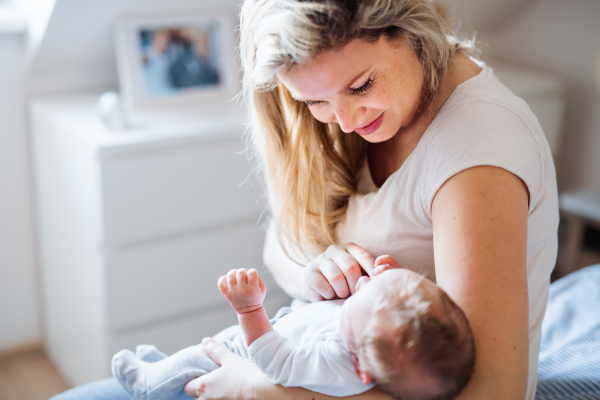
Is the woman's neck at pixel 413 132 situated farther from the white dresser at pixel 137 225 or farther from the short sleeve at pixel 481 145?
the white dresser at pixel 137 225

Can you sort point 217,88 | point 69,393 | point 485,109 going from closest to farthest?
point 485,109
point 69,393
point 217,88

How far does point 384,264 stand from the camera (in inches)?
37.2

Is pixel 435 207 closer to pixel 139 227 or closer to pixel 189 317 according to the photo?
pixel 139 227

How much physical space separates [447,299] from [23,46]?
1.81m

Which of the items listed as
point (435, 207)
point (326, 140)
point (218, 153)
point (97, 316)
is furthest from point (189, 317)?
point (435, 207)

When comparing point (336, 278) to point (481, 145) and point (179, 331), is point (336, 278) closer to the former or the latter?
point (481, 145)

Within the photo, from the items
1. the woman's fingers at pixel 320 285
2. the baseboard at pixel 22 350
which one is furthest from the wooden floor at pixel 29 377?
the woman's fingers at pixel 320 285

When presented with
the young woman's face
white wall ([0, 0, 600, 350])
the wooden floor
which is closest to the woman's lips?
the young woman's face

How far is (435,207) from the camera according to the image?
877mm

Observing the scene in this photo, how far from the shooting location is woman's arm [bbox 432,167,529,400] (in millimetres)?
781

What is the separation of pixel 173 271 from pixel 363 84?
47.5 inches

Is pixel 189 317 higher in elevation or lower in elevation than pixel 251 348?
lower

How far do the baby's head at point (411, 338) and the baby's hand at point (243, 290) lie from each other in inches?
6.8

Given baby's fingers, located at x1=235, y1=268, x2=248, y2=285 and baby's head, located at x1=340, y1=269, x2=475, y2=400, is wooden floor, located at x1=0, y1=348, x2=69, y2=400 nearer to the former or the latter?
baby's fingers, located at x1=235, y1=268, x2=248, y2=285
